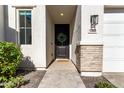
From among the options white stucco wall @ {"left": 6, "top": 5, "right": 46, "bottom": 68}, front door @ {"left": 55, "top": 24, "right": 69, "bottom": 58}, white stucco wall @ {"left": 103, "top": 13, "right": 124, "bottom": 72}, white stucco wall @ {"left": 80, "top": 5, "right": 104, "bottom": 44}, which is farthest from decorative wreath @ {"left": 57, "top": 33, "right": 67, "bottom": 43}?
white stucco wall @ {"left": 80, "top": 5, "right": 104, "bottom": 44}

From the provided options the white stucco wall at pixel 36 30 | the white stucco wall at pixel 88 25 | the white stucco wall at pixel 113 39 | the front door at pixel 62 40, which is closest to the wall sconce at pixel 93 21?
the white stucco wall at pixel 88 25

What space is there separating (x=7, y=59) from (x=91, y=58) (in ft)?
8.67

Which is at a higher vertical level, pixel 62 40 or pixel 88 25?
pixel 88 25

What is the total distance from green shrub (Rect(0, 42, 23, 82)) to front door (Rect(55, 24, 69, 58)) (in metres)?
6.32

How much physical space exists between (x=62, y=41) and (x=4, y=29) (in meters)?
5.42

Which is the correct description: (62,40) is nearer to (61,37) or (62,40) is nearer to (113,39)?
(61,37)

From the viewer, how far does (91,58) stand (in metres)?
5.53

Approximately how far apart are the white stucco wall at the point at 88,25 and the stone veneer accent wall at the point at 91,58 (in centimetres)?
23

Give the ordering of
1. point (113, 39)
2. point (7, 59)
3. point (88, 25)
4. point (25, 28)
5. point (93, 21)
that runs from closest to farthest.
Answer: point (7, 59), point (93, 21), point (88, 25), point (113, 39), point (25, 28)

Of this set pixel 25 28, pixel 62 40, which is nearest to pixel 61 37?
pixel 62 40

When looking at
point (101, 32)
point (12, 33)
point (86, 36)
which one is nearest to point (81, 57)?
point (86, 36)

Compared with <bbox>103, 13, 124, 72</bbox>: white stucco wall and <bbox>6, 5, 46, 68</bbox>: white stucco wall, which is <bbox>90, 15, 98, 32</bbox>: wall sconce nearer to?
<bbox>103, 13, 124, 72</bbox>: white stucco wall

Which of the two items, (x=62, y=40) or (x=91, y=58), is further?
(x=62, y=40)
